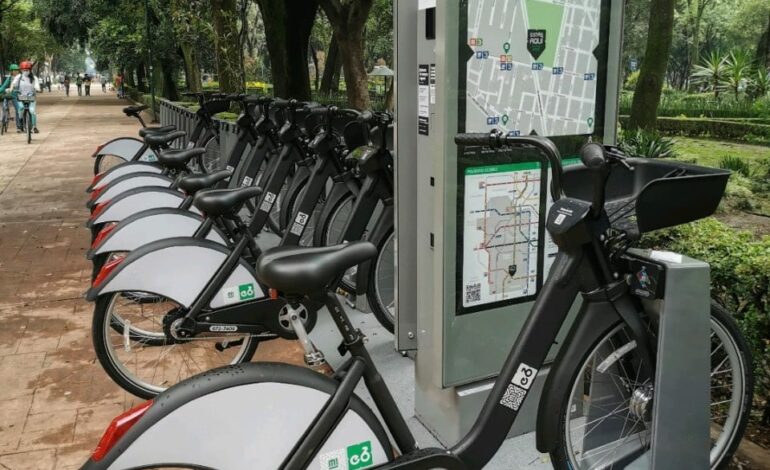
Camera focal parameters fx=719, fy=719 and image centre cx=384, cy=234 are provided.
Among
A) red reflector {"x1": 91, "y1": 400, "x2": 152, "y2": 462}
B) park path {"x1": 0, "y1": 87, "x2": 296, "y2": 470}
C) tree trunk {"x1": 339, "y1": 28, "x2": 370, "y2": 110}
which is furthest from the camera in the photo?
tree trunk {"x1": 339, "y1": 28, "x2": 370, "y2": 110}

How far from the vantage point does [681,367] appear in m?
2.28

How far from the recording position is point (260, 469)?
6.64 feet

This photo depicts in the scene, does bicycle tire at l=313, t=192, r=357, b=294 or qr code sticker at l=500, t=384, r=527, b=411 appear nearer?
qr code sticker at l=500, t=384, r=527, b=411

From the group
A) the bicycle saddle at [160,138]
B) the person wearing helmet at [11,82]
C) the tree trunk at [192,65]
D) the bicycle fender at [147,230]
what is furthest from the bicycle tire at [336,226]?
the tree trunk at [192,65]

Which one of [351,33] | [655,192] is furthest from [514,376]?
[351,33]

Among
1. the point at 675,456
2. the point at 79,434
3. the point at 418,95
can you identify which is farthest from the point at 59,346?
the point at 675,456

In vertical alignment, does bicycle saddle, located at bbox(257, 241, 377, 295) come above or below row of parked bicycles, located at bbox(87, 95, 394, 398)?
above

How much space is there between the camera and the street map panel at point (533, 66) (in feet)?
9.50

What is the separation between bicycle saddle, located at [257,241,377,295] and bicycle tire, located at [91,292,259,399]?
70.2 inches

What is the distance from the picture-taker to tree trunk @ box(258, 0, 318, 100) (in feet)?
38.2

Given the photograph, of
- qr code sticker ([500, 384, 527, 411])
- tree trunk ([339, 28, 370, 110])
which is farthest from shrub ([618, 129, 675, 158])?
qr code sticker ([500, 384, 527, 411])

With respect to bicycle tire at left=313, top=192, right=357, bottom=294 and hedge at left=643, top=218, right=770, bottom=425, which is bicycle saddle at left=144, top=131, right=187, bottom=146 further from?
hedge at left=643, top=218, right=770, bottom=425

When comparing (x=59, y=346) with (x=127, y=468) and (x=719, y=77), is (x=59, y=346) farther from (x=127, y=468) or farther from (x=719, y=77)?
(x=719, y=77)

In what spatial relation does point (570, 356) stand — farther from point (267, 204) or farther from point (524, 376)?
point (267, 204)
